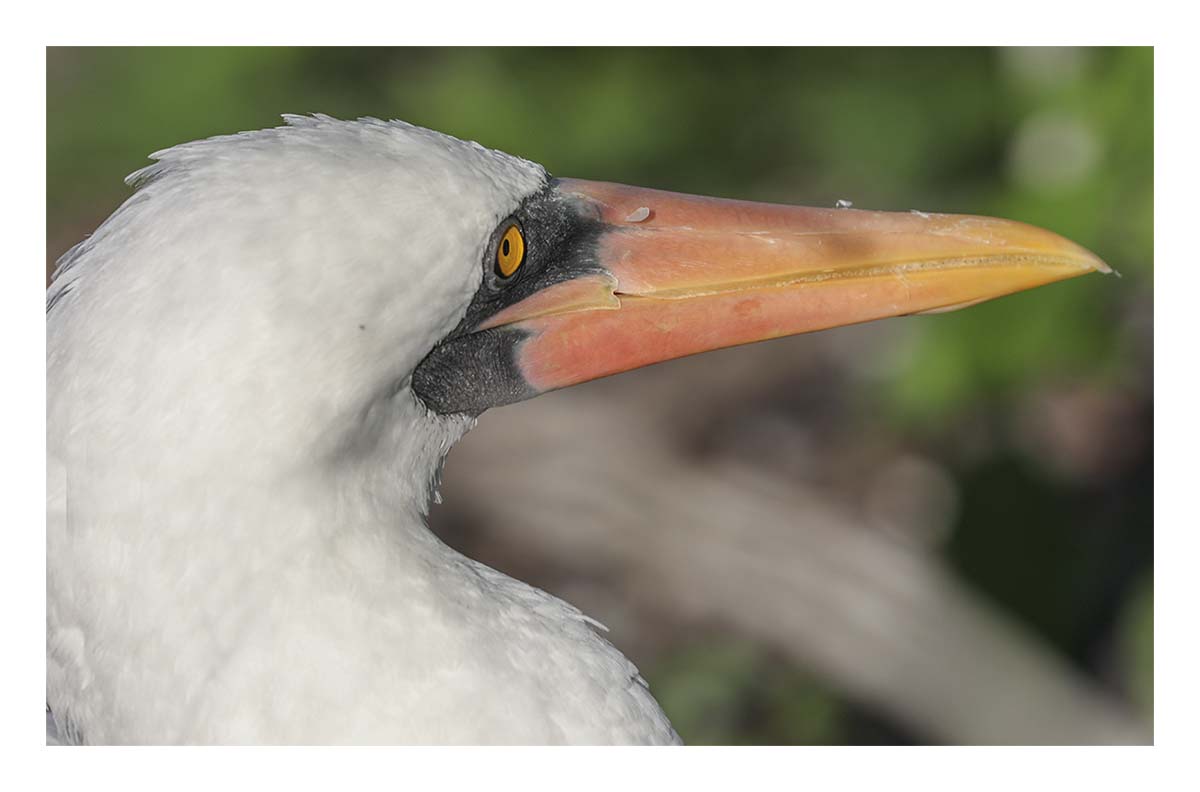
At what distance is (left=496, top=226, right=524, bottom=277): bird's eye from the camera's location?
1.54 meters

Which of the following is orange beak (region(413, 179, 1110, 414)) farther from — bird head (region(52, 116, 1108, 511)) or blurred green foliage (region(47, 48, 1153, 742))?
blurred green foliage (region(47, 48, 1153, 742))

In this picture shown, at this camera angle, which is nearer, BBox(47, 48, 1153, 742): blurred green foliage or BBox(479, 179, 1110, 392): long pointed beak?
BBox(479, 179, 1110, 392): long pointed beak

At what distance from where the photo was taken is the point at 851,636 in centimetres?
380

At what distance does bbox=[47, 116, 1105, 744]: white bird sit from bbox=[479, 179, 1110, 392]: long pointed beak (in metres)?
0.06

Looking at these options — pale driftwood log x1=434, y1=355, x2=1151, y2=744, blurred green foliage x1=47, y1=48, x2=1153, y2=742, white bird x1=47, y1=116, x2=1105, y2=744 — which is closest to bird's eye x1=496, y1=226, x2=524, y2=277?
white bird x1=47, y1=116, x2=1105, y2=744

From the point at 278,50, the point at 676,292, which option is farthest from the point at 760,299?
the point at 278,50

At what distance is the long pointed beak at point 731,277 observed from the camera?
5.52ft

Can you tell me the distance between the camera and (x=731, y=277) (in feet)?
5.59

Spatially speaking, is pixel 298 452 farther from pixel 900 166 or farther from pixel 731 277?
pixel 900 166

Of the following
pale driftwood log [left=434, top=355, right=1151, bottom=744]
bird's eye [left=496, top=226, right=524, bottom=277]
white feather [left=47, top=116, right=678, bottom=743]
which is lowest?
pale driftwood log [left=434, top=355, right=1151, bottom=744]

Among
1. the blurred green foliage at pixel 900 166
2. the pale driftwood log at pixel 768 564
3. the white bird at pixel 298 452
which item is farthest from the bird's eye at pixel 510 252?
the pale driftwood log at pixel 768 564

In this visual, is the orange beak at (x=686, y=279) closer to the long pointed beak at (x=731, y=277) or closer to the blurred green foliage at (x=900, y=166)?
the long pointed beak at (x=731, y=277)

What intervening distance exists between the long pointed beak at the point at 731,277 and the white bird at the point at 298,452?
0.20 feet

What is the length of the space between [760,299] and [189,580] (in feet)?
2.73
